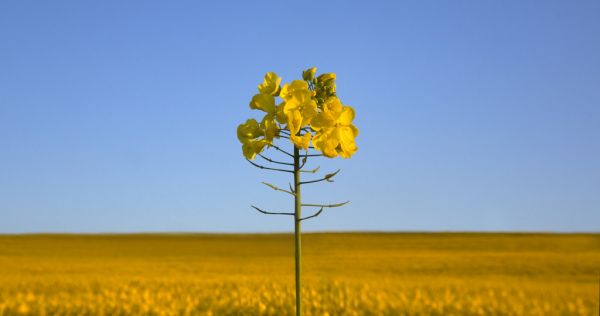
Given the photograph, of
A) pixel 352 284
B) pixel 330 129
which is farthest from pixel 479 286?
pixel 330 129

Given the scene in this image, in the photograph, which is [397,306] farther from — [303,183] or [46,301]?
[303,183]

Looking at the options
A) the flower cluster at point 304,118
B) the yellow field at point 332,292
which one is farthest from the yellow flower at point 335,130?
the yellow field at point 332,292

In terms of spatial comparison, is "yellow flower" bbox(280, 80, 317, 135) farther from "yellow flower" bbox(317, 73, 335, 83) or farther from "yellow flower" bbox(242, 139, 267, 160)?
"yellow flower" bbox(242, 139, 267, 160)

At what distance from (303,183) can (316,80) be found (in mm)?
580

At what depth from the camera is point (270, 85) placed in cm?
339

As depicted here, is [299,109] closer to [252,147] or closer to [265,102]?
[265,102]

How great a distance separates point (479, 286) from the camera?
11.6 meters

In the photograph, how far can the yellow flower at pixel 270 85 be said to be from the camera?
338 centimetres

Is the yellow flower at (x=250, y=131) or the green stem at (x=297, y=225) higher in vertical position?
the yellow flower at (x=250, y=131)

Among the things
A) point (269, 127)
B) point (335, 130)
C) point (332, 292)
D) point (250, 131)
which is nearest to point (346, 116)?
point (335, 130)

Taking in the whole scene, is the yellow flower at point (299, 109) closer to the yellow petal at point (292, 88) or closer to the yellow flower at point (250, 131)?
the yellow petal at point (292, 88)

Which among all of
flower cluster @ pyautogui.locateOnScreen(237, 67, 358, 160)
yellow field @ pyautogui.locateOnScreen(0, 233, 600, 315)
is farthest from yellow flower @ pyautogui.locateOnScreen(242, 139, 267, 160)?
yellow field @ pyautogui.locateOnScreen(0, 233, 600, 315)

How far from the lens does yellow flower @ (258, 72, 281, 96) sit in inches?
133

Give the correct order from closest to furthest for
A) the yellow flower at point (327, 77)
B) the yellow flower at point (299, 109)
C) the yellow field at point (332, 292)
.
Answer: the yellow flower at point (299, 109)
the yellow flower at point (327, 77)
the yellow field at point (332, 292)
